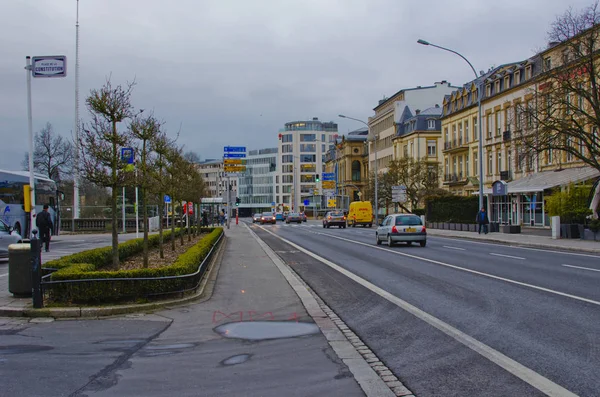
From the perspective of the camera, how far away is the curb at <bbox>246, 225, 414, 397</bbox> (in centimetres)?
550

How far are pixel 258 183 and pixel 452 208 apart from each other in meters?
121

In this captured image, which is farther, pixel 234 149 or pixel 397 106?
pixel 397 106

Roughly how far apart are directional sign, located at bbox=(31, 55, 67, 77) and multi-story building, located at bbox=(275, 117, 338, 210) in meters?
137

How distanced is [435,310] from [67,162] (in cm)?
5842

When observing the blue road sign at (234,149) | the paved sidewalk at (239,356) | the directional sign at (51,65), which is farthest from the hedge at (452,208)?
the paved sidewalk at (239,356)

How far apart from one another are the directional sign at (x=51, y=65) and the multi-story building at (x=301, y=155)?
13699 centimetres

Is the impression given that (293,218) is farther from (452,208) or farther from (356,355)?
(356,355)

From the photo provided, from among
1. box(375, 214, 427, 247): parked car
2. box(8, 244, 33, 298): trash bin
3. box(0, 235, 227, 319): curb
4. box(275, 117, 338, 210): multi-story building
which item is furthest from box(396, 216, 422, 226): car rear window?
box(275, 117, 338, 210): multi-story building

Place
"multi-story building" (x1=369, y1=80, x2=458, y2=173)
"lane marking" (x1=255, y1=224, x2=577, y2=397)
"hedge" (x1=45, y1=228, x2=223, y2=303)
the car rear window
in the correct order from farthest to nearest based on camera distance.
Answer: "multi-story building" (x1=369, y1=80, x2=458, y2=173) < the car rear window < "hedge" (x1=45, y1=228, x2=223, y2=303) < "lane marking" (x1=255, y1=224, x2=577, y2=397)

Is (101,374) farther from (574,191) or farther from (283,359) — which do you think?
(574,191)

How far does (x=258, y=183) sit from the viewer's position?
543ft

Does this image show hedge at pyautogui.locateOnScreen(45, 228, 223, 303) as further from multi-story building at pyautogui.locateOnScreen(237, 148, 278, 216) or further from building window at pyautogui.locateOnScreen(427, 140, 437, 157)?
multi-story building at pyautogui.locateOnScreen(237, 148, 278, 216)

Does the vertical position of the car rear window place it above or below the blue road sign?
below

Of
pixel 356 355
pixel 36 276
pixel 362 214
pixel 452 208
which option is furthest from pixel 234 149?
pixel 356 355
